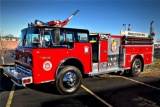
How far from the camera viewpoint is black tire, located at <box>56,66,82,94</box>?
5.68m

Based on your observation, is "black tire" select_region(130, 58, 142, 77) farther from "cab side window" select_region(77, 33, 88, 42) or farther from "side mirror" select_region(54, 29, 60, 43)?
"side mirror" select_region(54, 29, 60, 43)

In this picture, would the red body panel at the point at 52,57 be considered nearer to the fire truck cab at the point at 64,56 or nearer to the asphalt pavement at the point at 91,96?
the fire truck cab at the point at 64,56

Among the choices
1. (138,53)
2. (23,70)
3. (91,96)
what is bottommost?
(91,96)

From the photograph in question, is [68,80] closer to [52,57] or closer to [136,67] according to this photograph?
[52,57]

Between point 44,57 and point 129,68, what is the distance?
4958 millimetres

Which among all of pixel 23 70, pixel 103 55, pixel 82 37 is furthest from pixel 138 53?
pixel 23 70

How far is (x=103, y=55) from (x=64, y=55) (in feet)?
7.04

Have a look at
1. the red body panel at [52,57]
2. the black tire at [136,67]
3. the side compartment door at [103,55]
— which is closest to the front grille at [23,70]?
the red body panel at [52,57]

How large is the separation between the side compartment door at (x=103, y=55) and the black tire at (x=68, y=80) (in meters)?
1.44

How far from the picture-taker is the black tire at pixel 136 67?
8.62 m

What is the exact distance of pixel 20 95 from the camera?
5.80m

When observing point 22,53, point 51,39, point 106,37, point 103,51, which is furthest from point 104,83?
point 22,53

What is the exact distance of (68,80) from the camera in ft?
19.3

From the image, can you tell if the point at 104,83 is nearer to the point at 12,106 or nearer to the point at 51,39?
the point at 51,39
